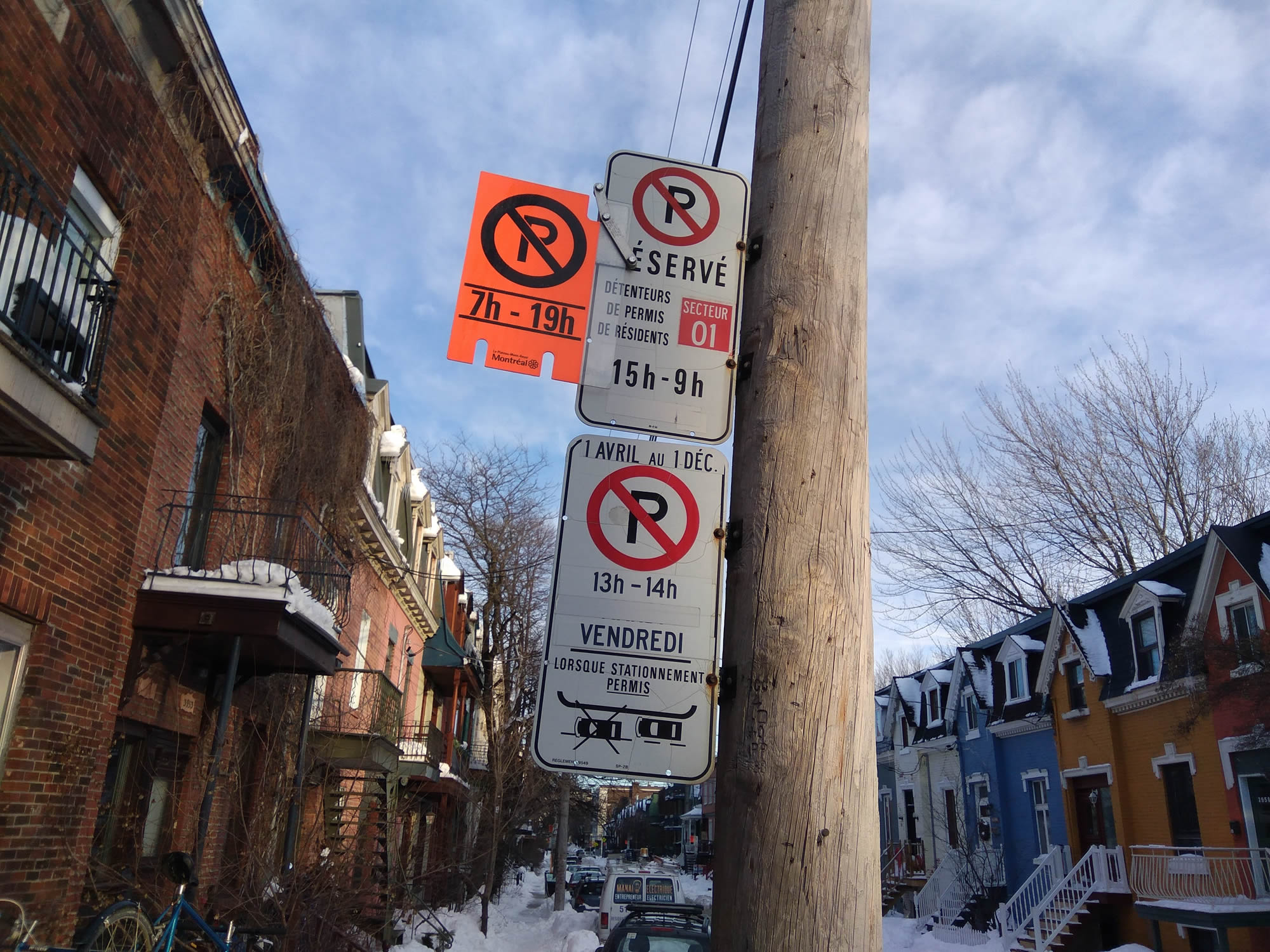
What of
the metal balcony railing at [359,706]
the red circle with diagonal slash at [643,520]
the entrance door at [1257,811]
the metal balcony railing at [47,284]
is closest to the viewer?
the red circle with diagonal slash at [643,520]

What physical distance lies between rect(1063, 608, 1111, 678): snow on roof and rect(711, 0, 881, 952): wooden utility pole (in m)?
21.5

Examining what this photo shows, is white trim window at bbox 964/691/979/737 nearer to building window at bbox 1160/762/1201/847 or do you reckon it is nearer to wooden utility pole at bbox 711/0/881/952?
building window at bbox 1160/762/1201/847

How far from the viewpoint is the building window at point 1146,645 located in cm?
1972

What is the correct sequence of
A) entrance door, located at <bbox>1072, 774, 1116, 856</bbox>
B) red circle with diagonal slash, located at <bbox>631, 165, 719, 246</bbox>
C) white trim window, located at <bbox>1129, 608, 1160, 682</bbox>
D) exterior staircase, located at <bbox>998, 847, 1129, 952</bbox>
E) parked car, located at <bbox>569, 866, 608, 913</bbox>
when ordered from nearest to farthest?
1. red circle with diagonal slash, located at <bbox>631, 165, 719, 246</bbox>
2. exterior staircase, located at <bbox>998, 847, 1129, 952</bbox>
3. white trim window, located at <bbox>1129, 608, 1160, 682</bbox>
4. entrance door, located at <bbox>1072, 774, 1116, 856</bbox>
5. parked car, located at <bbox>569, 866, 608, 913</bbox>

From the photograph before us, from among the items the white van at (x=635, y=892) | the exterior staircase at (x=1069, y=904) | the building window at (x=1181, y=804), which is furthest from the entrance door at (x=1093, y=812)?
the white van at (x=635, y=892)

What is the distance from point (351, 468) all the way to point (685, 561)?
43.8 feet

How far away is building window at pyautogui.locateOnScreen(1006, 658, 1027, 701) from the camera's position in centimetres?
2549

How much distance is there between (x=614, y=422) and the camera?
8.83 feet

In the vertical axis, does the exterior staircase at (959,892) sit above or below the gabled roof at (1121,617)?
below

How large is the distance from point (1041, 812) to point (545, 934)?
12872 millimetres

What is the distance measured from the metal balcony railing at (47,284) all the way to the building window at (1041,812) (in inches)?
924

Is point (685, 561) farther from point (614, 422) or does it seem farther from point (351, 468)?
point (351, 468)

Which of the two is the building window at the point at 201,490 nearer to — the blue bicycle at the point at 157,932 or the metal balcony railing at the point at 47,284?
the metal balcony railing at the point at 47,284

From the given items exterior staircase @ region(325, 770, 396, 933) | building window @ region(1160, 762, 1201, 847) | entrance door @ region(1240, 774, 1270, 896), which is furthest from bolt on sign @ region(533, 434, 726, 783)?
building window @ region(1160, 762, 1201, 847)
